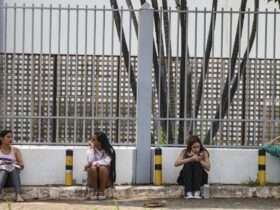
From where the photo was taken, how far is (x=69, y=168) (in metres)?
11.2

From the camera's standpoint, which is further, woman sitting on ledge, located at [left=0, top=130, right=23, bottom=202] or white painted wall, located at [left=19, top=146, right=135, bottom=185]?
white painted wall, located at [left=19, top=146, right=135, bottom=185]

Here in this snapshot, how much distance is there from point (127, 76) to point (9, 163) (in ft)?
6.85

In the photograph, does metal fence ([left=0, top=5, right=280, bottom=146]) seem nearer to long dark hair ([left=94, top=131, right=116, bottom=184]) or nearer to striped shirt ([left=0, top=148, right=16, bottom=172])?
long dark hair ([left=94, top=131, right=116, bottom=184])

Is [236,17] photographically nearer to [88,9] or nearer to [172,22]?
[172,22]

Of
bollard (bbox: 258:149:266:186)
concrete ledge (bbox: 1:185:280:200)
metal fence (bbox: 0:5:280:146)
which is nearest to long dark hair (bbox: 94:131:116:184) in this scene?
concrete ledge (bbox: 1:185:280:200)

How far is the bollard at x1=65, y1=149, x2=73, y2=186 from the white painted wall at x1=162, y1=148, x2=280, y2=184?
132 cm

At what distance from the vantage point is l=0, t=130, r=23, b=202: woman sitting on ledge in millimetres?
10852

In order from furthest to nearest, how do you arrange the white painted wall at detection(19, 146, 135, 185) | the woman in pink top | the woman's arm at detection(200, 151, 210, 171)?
1. the white painted wall at detection(19, 146, 135, 185)
2. the woman's arm at detection(200, 151, 210, 171)
3. the woman in pink top

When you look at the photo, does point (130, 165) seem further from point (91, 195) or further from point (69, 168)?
point (69, 168)

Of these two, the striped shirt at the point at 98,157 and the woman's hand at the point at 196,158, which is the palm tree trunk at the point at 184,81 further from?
the striped shirt at the point at 98,157

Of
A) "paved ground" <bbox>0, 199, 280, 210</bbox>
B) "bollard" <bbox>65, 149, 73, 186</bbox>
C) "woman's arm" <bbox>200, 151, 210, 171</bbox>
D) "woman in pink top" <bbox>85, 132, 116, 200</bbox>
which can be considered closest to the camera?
"paved ground" <bbox>0, 199, 280, 210</bbox>

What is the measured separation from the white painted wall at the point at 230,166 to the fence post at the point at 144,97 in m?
0.29

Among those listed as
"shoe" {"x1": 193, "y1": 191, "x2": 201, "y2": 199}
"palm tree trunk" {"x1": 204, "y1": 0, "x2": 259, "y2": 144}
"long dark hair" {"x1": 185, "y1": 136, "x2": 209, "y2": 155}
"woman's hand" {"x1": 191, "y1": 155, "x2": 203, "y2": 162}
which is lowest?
"shoe" {"x1": 193, "y1": 191, "x2": 201, "y2": 199}

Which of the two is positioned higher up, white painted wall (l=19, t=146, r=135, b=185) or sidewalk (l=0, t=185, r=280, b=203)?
white painted wall (l=19, t=146, r=135, b=185)
